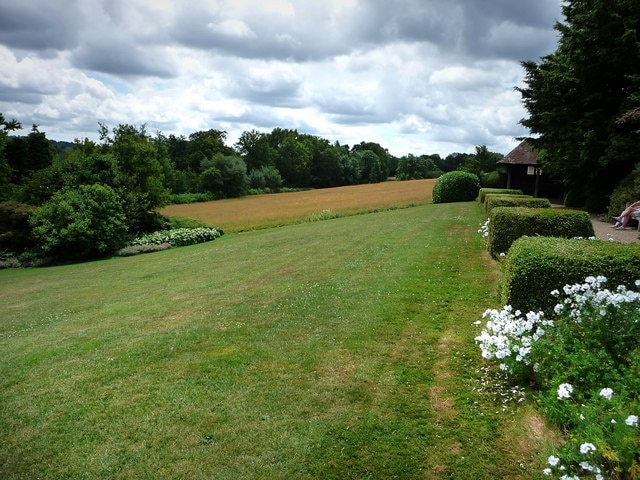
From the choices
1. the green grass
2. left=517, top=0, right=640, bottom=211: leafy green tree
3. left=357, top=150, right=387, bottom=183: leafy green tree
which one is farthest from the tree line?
left=357, top=150, right=387, bottom=183: leafy green tree

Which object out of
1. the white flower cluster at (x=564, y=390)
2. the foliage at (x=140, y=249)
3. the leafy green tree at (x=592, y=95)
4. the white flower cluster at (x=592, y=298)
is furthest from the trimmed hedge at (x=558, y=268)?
the foliage at (x=140, y=249)

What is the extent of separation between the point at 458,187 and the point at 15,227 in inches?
1278

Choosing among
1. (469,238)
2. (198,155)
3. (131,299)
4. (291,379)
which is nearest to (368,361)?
(291,379)

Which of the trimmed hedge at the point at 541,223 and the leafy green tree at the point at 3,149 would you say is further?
the leafy green tree at the point at 3,149

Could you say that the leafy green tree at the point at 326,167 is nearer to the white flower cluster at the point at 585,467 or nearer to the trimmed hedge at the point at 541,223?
the trimmed hedge at the point at 541,223

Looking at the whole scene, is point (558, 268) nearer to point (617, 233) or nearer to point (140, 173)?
point (617, 233)

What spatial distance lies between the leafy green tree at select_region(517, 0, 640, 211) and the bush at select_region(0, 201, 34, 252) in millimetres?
32189

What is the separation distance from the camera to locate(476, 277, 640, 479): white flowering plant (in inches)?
144

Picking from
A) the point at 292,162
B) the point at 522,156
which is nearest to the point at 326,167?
the point at 292,162

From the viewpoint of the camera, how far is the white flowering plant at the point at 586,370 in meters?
3.65

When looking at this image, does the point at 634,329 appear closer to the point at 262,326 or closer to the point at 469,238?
the point at 262,326

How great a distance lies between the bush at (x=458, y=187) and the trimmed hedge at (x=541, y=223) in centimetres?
2644

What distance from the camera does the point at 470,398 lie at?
5.26m

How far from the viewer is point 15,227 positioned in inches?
1102
